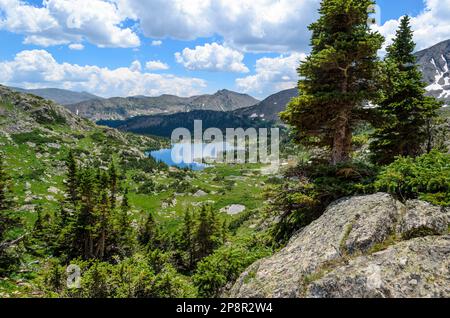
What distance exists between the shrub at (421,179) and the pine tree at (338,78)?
449 centimetres

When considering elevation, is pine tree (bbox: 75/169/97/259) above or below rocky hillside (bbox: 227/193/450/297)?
below

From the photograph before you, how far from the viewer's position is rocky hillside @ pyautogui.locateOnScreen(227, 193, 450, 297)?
9.24 meters

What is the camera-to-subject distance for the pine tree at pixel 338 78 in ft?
57.9

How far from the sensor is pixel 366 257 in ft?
34.7

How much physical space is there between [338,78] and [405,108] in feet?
32.7

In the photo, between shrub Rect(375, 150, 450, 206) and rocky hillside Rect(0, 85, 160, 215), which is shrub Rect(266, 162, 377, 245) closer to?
shrub Rect(375, 150, 450, 206)

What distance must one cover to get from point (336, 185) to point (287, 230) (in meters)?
3.57

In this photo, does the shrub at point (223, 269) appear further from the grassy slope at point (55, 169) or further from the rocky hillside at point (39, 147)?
the rocky hillside at point (39, 147)

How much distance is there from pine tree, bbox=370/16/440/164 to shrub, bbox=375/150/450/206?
11.1 metres

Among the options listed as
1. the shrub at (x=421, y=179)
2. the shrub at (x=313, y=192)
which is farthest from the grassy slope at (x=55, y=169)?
the shrub at (x=421, y=179)

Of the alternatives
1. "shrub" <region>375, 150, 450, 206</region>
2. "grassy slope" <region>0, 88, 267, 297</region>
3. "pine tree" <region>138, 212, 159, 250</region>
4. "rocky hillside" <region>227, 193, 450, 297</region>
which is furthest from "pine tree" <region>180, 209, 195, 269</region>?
"shrub" <region>375, 150, 450, 206</region>
